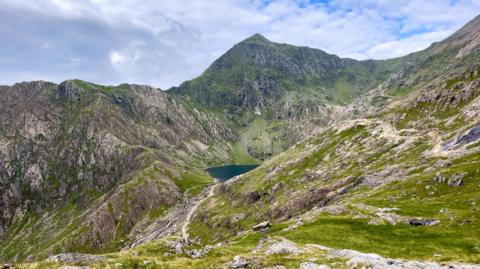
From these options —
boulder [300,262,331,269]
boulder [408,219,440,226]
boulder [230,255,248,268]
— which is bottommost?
boulder [408,219,440,226]

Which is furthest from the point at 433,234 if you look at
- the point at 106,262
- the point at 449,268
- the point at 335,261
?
the point at 106,262

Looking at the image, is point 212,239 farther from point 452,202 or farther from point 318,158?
point 452,202

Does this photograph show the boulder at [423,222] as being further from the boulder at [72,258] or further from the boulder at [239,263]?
the boulder at [72,258]

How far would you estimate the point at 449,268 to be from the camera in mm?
28594

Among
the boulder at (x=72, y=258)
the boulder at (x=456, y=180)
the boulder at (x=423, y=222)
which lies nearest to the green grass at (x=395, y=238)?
the boulder at (x=423, y=222)

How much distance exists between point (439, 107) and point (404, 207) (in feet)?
373

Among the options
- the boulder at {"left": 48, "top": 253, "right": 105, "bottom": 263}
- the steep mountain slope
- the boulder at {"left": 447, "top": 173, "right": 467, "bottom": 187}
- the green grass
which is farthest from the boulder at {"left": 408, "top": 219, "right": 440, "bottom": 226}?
the boulder at {"left": 48, "top": 253, "right": 105, "bottom": 263}

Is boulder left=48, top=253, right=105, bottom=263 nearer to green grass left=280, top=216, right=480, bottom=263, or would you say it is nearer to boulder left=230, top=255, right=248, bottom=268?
boulder left=230, top=255, right=248, bottom=268

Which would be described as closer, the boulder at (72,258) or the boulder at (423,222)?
the boulder at (72,258)

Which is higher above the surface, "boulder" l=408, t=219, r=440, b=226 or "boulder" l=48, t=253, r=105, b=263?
"boulder" l=48, t=253, r=105, b=263

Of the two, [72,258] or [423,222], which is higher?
[72,258]

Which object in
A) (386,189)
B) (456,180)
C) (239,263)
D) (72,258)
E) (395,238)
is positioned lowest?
(386,189)

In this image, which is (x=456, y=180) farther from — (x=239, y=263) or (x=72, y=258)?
(x=72, y=258)

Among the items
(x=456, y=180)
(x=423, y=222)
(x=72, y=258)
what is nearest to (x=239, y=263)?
(x=72, y=258)
